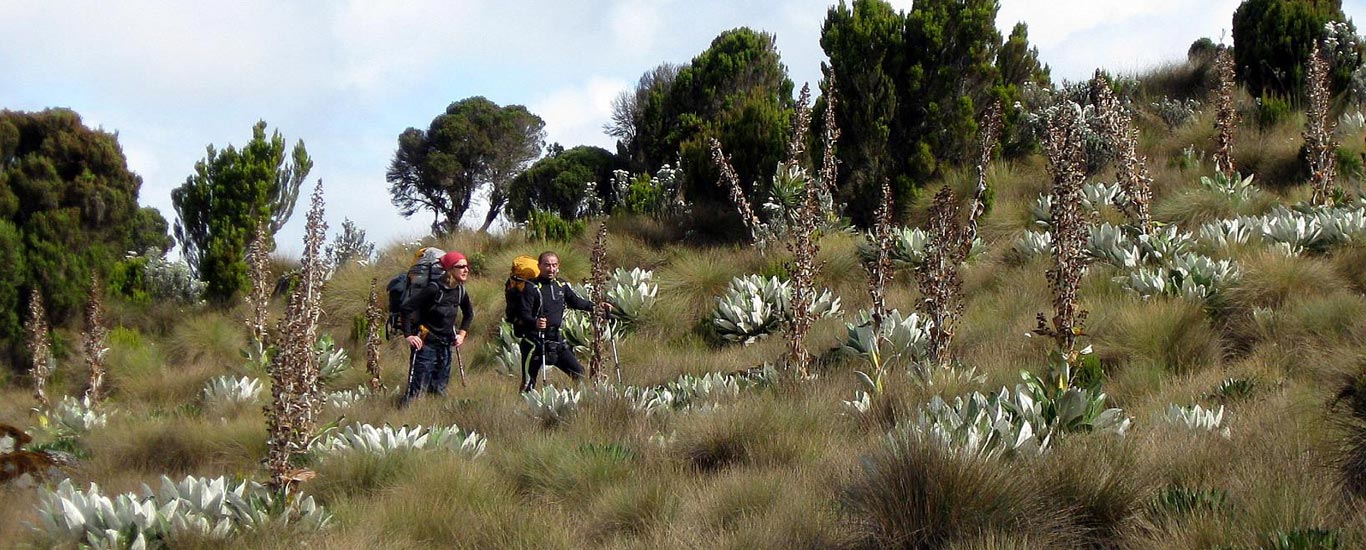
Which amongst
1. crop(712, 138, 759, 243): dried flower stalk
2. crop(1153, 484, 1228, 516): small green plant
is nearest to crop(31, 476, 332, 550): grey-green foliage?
crop(1153, 484, 1228, 516): small green plant

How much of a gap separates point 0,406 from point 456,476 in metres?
10.7

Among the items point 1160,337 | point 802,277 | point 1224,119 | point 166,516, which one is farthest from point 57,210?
point 1224,119

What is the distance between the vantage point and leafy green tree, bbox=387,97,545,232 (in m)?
37.9

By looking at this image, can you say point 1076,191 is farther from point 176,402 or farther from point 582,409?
point 176,402

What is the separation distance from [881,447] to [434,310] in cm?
490

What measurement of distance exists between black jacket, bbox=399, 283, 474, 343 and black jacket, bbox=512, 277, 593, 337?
0.51 meters

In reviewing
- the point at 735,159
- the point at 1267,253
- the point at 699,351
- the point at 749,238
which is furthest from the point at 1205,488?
the point at 735,159

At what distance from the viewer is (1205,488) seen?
427 centimetres

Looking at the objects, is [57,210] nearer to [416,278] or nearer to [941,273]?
[416,278]

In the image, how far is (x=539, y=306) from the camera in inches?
347

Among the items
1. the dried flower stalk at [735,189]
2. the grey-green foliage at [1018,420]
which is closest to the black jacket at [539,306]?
the dried flower stalk at [735,189]

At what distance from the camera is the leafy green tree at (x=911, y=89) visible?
13773mm

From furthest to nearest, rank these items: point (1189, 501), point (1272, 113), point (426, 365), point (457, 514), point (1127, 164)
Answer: point (1272, 113), point (1127, 164), point (426, 365), point (457, 514), point (1189, 501)

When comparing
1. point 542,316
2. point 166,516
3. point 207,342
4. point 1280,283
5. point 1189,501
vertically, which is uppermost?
point 542,316
